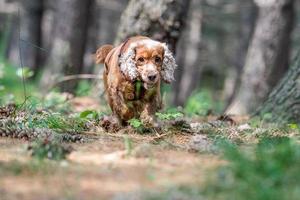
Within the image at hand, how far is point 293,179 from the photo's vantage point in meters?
4.07

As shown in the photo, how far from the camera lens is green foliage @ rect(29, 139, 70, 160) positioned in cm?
483

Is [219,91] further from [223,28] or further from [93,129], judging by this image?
[93,129]

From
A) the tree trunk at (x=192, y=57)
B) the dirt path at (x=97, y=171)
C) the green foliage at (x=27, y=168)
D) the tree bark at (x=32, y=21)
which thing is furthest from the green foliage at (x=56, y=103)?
the tree trunk at (x=192, y=57)

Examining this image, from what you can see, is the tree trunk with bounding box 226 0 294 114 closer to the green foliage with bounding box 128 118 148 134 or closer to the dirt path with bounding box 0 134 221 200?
the green foliage with bounding box 128 118 148 134

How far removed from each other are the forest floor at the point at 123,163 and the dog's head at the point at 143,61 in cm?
44

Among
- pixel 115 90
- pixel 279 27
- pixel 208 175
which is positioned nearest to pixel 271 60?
pixel 279 27

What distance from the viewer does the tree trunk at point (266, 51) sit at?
38.2ft

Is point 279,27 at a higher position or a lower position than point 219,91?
higher

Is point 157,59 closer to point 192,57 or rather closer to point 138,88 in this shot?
point 138,88

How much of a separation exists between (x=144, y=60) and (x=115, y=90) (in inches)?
17.9

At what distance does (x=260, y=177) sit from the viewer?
13.4 ft

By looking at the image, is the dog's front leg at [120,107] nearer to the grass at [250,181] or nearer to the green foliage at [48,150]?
the green foliage at [48,150]

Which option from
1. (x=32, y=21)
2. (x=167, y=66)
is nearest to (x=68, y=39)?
(x=167, y=66)

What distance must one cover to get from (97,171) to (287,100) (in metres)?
4.33
